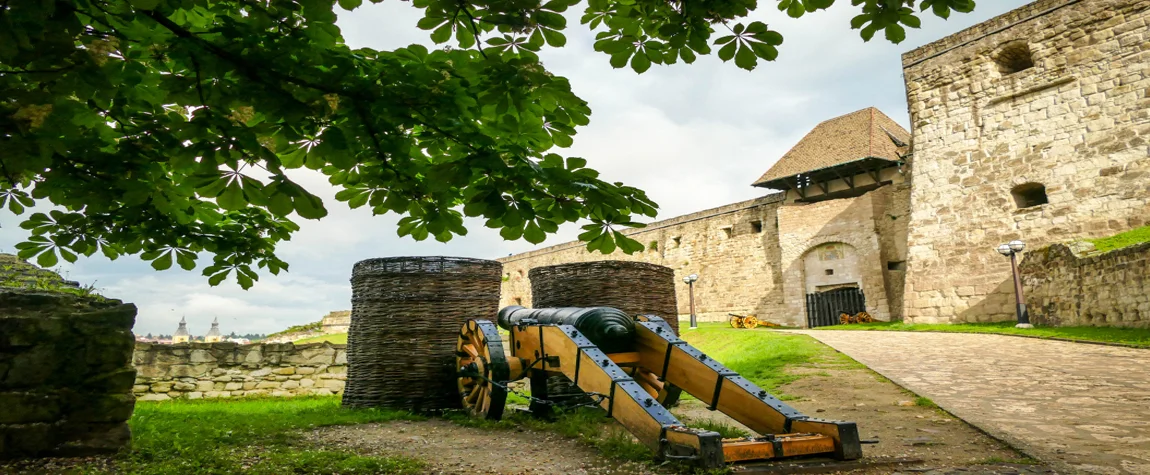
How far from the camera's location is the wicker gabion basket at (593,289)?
5.20 meters

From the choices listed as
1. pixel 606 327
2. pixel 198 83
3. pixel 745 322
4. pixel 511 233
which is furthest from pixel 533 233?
pixel 745 322

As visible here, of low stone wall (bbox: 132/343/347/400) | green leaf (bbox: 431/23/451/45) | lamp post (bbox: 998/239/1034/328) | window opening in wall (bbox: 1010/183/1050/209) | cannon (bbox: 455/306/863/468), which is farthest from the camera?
window opening in wall (bbox: 1010/183/1050/209)

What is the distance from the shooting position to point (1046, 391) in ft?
15.9

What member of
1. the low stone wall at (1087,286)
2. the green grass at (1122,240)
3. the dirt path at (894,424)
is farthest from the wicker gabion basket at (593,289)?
the green grass at (1122,240)

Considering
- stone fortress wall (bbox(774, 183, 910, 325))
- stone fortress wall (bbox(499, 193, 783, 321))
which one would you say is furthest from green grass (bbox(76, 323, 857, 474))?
stone fortress wall (bbox(499, 193, 783, 321))

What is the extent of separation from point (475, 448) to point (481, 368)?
3.69 feet

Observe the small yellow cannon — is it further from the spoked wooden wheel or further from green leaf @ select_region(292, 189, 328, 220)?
green leaf @ select_region(292, 189, 328, 220)

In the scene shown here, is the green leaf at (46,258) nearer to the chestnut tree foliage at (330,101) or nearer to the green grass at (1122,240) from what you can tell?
the chestnut tree foliage at (330,101)

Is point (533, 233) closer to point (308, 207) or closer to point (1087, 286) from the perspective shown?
point (308, 207)

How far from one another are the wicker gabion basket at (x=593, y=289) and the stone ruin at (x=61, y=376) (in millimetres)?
2980

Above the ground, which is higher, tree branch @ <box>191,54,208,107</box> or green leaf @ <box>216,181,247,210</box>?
tree branch @ <box>191,54,208,107</box>

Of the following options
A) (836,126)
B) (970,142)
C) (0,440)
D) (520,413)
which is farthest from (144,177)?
(836,126)

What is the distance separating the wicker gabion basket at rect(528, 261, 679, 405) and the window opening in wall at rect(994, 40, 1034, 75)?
14.1m

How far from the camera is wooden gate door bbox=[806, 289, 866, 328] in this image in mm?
18812
